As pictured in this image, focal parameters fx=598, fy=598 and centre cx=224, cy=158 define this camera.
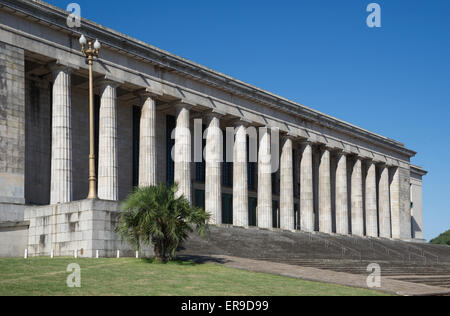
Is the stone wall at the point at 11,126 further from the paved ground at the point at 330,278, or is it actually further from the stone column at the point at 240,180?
the stone column at the point at 240,180

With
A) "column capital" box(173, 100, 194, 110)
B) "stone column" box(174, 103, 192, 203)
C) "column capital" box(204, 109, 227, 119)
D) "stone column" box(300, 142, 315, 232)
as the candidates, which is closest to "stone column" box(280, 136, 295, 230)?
"stone column" box(300, 142, 315, 232)

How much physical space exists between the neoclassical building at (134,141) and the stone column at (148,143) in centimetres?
9

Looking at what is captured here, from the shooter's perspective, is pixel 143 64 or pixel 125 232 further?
pixel 143 64

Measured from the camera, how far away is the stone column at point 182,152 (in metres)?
42.9

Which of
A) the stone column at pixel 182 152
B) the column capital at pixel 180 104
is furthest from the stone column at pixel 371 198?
the column capital at pixel 180 104

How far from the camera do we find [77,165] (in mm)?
41625

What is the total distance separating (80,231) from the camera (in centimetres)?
2656

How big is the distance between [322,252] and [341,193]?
828 inches

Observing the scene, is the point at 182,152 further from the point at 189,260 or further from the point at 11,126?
the point at 189,260

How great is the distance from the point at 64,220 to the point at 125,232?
4273 millimetres

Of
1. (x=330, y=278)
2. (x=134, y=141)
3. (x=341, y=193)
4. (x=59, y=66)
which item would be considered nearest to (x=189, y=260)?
(x=330, y=278)
